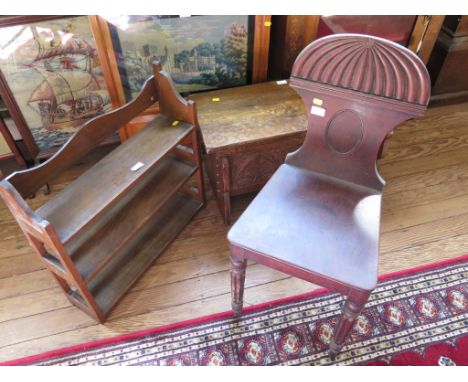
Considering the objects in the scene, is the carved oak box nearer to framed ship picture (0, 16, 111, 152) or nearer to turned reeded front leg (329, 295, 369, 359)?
framed ship picture (0, 16, 111, 152)

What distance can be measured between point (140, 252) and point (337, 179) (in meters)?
0.93

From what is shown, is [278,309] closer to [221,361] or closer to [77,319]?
[221,361]

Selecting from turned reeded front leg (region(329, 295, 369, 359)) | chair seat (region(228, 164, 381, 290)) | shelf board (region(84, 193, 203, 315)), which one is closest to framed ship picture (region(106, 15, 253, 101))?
shelf board (region(84, 193, 203, 315))

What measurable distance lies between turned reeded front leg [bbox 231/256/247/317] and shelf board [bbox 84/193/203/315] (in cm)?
46

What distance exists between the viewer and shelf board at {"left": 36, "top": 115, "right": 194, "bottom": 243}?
1.21 metres

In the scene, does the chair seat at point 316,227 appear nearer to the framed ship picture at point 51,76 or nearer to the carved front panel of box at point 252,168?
the carved front panel of box at point 252,168

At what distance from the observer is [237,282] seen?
1.31 metres

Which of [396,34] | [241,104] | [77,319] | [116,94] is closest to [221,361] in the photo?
[77,319]

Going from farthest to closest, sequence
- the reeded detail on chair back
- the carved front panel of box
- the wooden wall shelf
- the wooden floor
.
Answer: the carved front panel of box < the wooden floor < the wooden wall shelf < the reeded detail on chair back

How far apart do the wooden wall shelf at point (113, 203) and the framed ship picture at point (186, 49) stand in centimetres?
27

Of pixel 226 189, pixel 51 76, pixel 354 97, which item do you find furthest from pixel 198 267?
pixel 51 76

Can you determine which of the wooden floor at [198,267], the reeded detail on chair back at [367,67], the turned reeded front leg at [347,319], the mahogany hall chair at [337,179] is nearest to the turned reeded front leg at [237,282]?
the mahogany hall chair at [337,179]

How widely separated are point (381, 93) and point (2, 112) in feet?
5.93
